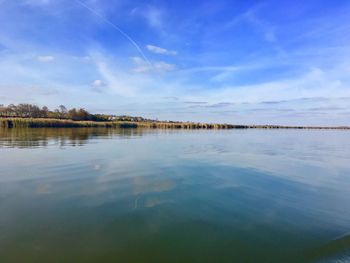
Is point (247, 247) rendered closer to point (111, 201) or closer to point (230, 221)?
point (230, 221)

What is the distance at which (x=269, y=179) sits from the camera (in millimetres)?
8586

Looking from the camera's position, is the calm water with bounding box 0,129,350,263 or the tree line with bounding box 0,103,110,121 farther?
the tree line with bounding box 0,103,110,121

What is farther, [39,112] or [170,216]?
[39,112]

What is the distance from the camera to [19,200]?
5719 millimetres

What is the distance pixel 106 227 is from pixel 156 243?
1.01 m

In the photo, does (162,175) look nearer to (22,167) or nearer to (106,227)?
(106,227)

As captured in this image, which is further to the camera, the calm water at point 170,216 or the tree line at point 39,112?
the tree line at point 39,112

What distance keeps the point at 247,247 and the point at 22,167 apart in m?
8.47

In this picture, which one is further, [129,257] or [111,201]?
[111,201]

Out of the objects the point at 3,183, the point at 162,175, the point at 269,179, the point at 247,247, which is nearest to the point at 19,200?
the point at 3,183

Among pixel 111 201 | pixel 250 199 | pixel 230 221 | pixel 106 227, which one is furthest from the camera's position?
pixel 250 199

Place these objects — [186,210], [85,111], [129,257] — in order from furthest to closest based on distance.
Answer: [85,111] < [186,210] < [129,257]

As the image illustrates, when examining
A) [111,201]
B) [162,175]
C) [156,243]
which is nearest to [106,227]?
[156,243]

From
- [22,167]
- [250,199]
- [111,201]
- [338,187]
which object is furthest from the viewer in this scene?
[22,167]
